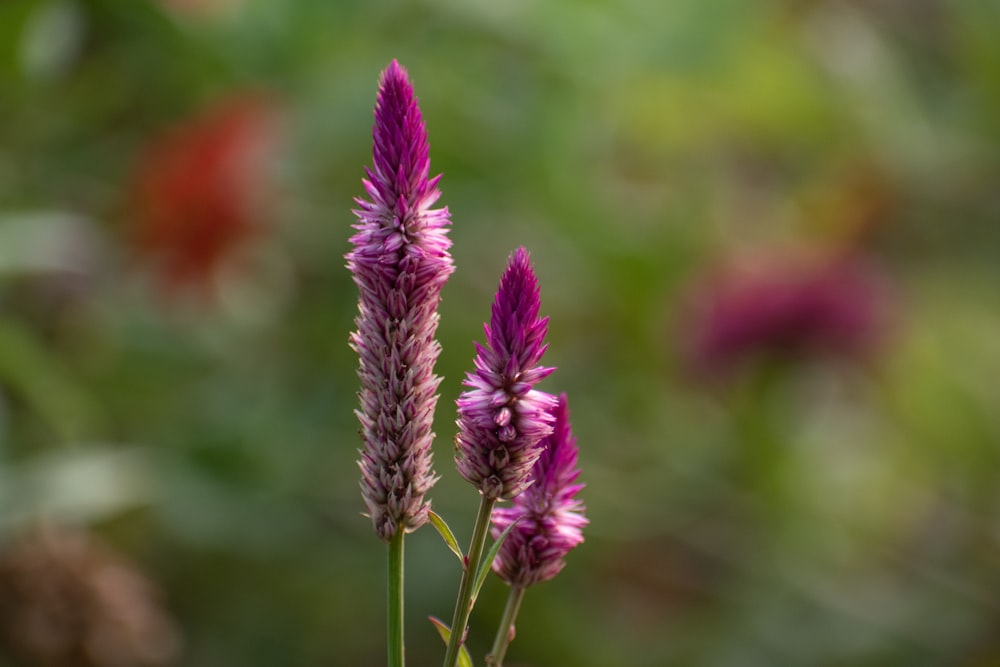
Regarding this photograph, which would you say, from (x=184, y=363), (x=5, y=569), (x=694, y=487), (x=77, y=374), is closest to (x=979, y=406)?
(x=694, y=487)

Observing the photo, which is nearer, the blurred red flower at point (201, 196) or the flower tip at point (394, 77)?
the flower tip at point (394, 77)

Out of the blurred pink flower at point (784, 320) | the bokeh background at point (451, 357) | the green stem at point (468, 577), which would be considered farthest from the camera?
the blurred pink flower at point (784, 320)

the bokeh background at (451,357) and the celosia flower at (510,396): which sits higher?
the bokeh background at (451,357)

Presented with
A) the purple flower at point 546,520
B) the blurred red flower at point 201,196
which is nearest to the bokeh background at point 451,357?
the blurred red flower at point 201,196

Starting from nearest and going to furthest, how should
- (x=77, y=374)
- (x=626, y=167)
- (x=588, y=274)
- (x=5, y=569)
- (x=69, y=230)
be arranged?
(x=5, y=569)
(x=69, y=230)
(x=77, y=374)
(x=588, y=274)
(x=626, y=167)

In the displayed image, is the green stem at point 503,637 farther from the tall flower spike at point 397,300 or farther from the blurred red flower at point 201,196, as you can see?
the blurred red flower at point 201,196

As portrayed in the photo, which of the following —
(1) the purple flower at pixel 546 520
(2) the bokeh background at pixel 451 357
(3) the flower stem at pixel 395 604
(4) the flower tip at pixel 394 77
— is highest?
(2) the bokeh background at pixel 451 357

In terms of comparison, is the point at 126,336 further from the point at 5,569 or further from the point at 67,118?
the point at 5,569

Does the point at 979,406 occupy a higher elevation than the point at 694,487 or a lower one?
higher
